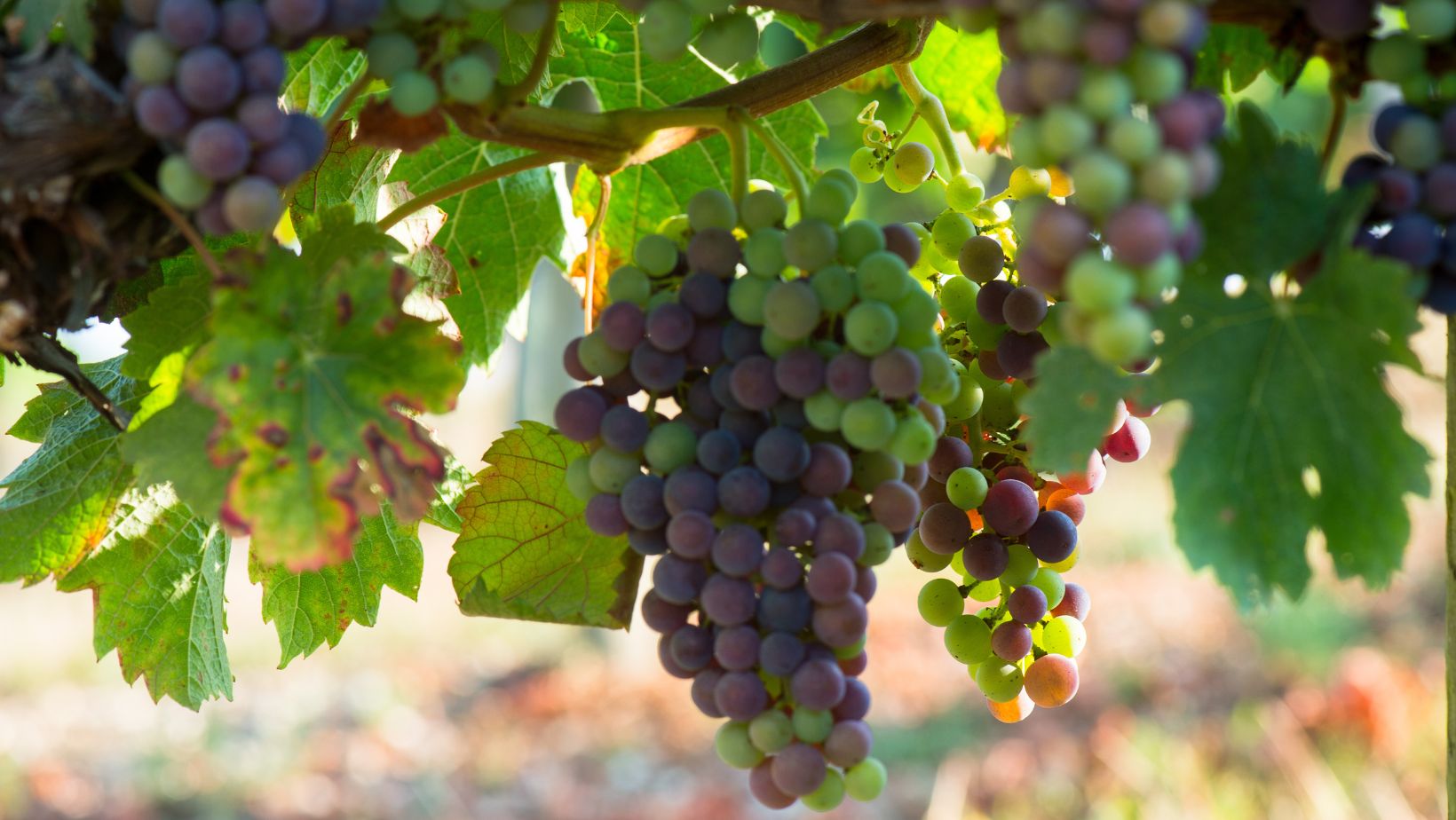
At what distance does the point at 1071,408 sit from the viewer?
434mm

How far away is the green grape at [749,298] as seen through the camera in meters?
0.48

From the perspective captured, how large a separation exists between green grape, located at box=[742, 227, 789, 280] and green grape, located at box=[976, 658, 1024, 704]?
0.96 feet

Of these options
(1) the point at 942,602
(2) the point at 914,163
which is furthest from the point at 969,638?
(2) the point at 914,163

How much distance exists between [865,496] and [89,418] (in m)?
0.45

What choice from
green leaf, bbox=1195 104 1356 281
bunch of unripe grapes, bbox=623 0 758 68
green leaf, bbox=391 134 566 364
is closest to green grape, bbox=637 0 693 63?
A: bunch of unripe grapes, bbox=623 0 758 68

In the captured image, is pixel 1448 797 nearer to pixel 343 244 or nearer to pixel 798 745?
pixel 798 745

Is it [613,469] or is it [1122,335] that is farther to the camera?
[613,469]

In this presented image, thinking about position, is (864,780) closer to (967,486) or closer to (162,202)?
(967,486)

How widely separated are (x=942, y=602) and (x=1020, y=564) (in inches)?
1.9

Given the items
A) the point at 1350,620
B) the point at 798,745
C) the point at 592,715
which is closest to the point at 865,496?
the point at 798,745

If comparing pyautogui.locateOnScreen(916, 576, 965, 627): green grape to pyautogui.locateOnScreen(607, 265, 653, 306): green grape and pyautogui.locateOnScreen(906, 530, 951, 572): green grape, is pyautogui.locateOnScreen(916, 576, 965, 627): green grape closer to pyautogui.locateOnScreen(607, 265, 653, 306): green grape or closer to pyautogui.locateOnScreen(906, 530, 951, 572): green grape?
pyautogui.locateOnScreen(906, 530, 951, 572): green grape

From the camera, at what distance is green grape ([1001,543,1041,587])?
0.65 m

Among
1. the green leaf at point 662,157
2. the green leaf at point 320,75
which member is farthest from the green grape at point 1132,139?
the green leaf at point 320,75

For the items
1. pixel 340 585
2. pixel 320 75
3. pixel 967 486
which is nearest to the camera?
pixel 967 486
